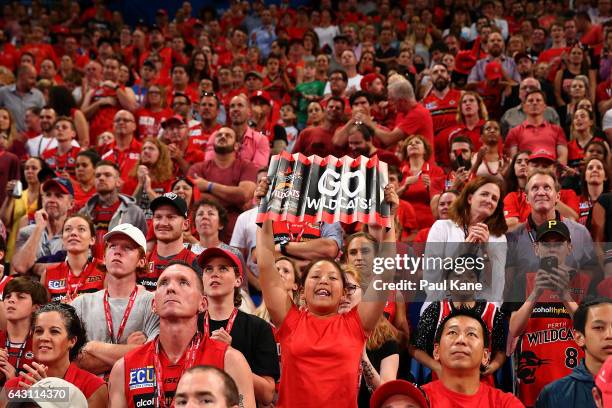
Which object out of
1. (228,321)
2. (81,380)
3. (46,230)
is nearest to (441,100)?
(46,230)

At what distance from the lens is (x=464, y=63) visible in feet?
38.8

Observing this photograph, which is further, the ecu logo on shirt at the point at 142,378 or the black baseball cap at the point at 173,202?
the black baseball cap at the point at 173,202

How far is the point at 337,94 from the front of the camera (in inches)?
421

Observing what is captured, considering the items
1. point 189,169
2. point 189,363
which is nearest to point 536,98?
point 189,169

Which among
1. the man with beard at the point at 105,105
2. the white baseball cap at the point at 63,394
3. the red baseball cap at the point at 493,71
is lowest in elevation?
the white baseball cap at the point at 63,394

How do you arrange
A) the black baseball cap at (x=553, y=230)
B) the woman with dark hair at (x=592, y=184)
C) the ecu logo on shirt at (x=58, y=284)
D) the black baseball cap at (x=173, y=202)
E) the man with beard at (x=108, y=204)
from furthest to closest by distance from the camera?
the man with beard at (x=108, y=204), the woman with dark hair at (x=592, y=184), the black baseball cap at (x=173, y=202), the ecu logo on shirt at (x=58, y=284), the black baseball cap at (x=553, y=230)

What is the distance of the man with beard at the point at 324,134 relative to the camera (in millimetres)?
8883

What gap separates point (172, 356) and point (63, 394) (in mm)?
563

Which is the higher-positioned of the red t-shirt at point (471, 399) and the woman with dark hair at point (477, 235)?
the woman with dark hair at point (477, 235)

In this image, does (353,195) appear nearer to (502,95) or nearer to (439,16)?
(502,95)

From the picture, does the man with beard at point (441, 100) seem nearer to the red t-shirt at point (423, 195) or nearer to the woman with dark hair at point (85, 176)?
the red t-shirt at point (423, 195)

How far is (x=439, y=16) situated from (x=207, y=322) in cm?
1061

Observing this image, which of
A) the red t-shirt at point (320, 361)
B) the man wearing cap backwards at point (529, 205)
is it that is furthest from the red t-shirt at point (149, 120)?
the red t-shirt at point (320, 361)

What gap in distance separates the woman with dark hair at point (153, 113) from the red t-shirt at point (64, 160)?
1.10 metres
